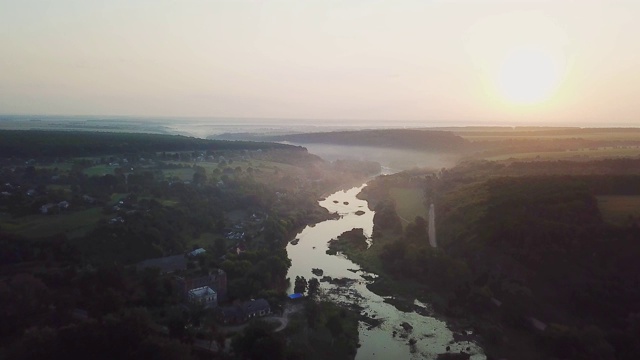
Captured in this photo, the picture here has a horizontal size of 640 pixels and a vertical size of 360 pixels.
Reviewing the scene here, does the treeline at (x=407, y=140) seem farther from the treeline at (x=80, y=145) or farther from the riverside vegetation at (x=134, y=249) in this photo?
the riverside vegetation at (x=134, y=249)

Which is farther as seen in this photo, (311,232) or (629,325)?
(311,232)

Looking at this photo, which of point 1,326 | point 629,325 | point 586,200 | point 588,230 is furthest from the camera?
point 586,200

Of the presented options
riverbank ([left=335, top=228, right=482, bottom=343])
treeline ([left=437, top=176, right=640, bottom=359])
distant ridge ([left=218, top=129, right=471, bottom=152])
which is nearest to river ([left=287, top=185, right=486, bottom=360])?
riverbank ([left=335, top=228, right=482, bottom=343])

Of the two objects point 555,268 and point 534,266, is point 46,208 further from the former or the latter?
point 555,268

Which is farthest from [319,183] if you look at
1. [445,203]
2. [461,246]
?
[461,246]

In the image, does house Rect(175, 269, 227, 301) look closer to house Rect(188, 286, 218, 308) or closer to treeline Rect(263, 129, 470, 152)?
house Rect(188, 286, 218, 308)

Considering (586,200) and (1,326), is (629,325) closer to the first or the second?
(586,200)

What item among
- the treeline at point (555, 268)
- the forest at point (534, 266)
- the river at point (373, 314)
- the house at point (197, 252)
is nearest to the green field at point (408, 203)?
the river at point (373, 314)
